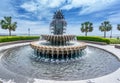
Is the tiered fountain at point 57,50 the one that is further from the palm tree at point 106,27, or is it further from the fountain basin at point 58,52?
the palm tree at point 106,27

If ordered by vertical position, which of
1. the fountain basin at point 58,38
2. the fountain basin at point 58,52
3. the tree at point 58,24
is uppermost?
the tree at point 58,24

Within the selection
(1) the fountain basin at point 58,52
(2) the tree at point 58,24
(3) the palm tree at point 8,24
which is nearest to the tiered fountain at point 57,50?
(1) the fountain basin at point 58,52

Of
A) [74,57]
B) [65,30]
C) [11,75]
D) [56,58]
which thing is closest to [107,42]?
[65,30]

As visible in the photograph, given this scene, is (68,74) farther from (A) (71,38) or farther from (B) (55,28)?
(B) (55,28)

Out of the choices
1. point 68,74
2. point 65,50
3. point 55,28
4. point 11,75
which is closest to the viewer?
point 11,75

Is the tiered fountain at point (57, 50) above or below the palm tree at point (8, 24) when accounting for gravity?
below

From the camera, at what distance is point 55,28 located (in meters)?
18.0

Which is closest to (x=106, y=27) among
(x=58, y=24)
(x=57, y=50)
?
(x=58, y=24)

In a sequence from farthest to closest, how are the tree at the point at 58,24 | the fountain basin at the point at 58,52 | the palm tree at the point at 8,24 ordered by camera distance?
the palm tree at the point at 8,24, the tree at the point at 58,24, the fountain basin at the point at 58,52

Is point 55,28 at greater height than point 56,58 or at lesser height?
greater

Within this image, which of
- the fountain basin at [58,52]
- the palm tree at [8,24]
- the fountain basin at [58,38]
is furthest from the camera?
the palm tree at [8,24]

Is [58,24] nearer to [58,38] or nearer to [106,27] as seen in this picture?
[58,38]

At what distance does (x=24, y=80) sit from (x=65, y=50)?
6.24 metres

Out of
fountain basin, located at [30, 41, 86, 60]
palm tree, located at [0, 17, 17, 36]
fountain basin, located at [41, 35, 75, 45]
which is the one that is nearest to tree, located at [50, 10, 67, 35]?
fountain basin, located at [41, 35, 75, 45]
